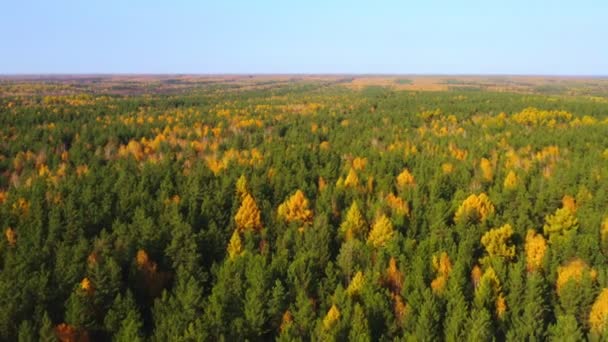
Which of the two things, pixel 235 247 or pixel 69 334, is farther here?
pixel 235 247

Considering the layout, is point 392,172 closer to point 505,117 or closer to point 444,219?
point 444,219

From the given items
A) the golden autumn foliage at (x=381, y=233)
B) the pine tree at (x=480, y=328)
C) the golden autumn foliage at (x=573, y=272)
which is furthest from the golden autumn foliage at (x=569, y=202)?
the pine tree at (x=480, y=328)

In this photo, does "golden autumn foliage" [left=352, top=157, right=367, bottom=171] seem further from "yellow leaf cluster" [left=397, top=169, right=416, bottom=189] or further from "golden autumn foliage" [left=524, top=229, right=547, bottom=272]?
"golden autumn foliage" [left=524, top=229, right=547, bottom=272]

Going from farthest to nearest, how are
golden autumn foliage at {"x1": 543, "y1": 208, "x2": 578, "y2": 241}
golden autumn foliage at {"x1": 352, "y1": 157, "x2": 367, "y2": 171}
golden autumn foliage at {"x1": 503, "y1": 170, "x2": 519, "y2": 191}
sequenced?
golden autumn foliage at {"x1": 352, "y1": 157, "x2": 367, "y2": 171}
golden autumn foliage at {"x1": 503, "y1": 170, "x2": 519, "y2": 191}
golden autumn foliage at {"x1": 543, "y1": 208, "x2": 578, "y2": 241}

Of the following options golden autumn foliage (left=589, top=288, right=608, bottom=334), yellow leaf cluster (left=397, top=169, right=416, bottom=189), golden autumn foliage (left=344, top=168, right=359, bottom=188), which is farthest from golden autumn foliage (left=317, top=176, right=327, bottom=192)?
golden autumn foliage (left=589, top=288, right=608, bottom=334)

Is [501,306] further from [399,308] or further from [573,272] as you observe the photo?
[573,272]

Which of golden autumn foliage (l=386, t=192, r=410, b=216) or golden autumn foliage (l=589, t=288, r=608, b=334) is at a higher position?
golden autumn foliage (l=386, t=192, r=410, b=216)

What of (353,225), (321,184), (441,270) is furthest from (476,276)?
(321,184)
